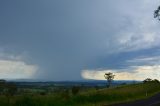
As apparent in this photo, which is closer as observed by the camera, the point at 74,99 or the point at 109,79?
the point at 74,99

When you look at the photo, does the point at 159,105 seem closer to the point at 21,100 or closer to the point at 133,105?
the point at 133,105

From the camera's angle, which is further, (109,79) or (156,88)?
(109,79)

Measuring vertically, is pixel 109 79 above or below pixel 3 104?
above

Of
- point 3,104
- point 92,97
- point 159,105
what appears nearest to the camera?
point 3,104

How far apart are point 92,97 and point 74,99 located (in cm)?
395

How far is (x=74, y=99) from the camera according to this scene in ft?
140

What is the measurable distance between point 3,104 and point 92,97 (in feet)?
47.1

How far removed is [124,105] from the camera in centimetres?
3941

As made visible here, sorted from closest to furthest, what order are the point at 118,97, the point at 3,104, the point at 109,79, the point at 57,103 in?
the point at 3,104 → the point at 57,103 → the point at 118,97 → the point at 109,79

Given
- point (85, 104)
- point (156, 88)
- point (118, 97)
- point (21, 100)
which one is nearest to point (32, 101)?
point (21, 100)

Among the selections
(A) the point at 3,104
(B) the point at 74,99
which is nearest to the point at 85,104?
(B) the point at 74,99

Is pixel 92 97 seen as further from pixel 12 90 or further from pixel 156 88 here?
pixel 156 88

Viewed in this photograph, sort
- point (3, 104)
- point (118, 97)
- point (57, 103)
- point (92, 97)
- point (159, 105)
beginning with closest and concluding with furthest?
point (3, 104)
point (57, 103)
point (159, 105)
point (92, 97)
point (118, 97)

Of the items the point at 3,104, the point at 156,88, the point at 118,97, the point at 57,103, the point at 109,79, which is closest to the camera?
the point at 3,104
